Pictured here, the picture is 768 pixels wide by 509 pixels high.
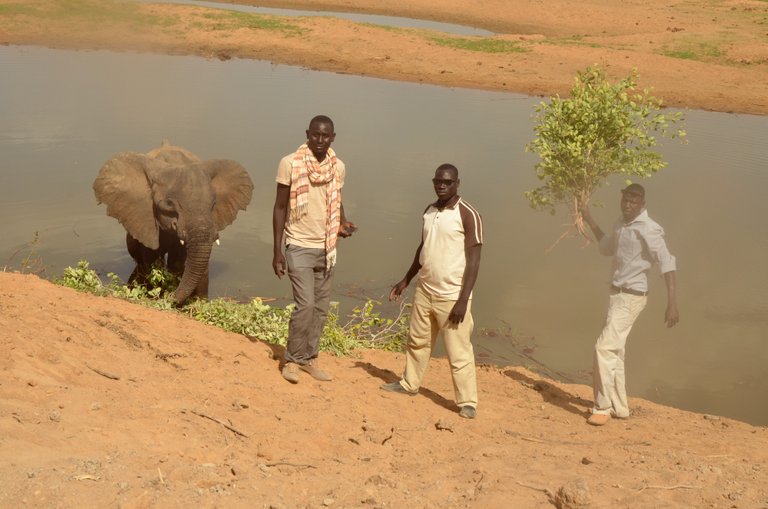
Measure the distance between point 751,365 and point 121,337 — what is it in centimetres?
650

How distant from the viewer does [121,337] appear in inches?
302

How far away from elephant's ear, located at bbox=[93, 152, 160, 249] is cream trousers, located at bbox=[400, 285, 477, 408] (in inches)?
162

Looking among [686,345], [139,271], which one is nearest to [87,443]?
[139,271]

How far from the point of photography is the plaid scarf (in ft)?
23.8

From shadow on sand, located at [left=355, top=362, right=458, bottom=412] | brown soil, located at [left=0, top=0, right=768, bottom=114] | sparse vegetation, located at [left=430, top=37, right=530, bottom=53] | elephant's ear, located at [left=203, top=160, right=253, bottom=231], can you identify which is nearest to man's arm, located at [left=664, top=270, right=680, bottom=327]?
shadow on sand, located at [left=355, top=362, right=458, bottom=412]

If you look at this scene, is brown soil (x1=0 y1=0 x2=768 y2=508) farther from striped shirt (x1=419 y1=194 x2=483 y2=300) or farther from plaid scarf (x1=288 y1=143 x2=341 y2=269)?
plaid scarf (x1=288 y1=143 x2=341 y2=269)

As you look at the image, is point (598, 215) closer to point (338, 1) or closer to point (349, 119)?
point (349, 119)

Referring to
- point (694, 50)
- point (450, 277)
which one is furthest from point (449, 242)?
point (694, 50)

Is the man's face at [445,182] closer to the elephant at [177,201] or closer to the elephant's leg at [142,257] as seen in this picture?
the elephant at [177,201]

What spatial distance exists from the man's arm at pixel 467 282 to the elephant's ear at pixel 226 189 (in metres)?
4.39

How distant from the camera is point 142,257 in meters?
11.4

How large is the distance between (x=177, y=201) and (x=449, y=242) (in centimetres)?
427

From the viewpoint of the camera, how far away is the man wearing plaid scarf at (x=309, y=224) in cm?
727

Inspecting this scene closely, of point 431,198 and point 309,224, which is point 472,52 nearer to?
point 431,198
